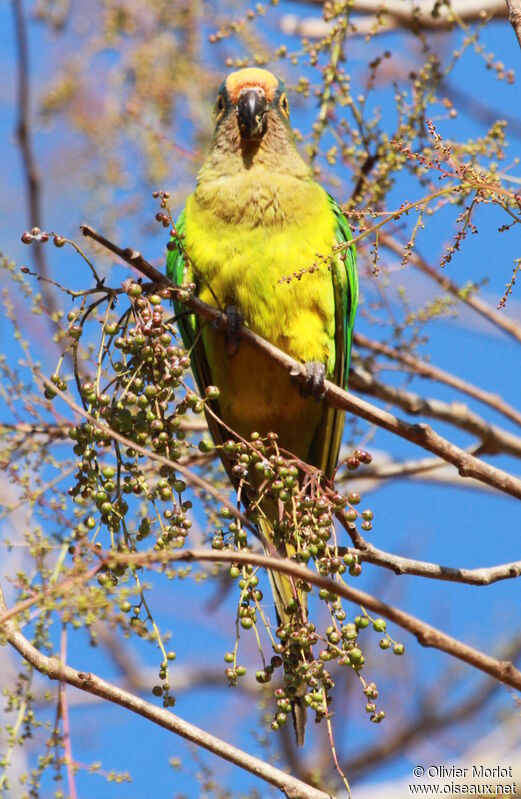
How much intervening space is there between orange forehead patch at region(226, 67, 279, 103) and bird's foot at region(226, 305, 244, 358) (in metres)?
1.15

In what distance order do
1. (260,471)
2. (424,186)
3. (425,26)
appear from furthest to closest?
(425,26) < (424,186) < (260,471)

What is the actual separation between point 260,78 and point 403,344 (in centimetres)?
126

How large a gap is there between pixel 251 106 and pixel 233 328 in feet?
3.79

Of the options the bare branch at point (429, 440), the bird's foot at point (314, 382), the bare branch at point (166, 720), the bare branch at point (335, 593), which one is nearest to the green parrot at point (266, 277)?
the bird's foot at point (314, 382)

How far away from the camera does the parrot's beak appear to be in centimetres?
397

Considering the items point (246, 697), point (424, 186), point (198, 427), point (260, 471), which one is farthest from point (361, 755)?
point (260, 471)

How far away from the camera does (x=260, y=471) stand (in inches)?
95.9

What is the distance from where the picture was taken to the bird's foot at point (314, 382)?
11.1 ft

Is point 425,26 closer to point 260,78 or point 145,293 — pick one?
point 260,78

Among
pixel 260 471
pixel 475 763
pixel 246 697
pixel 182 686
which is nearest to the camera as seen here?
pixel 260 471

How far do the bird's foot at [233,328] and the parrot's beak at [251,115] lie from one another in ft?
2.93

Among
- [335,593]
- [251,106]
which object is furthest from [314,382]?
[335,593]

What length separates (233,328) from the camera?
3316mm

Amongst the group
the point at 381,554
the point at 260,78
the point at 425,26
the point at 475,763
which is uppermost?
the point at 425,26
